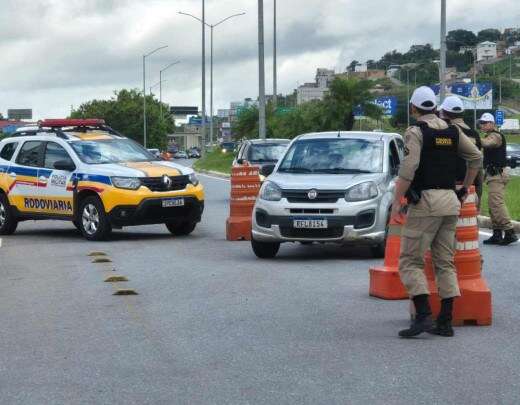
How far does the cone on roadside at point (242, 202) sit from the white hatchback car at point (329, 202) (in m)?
2.57

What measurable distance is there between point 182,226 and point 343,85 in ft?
149

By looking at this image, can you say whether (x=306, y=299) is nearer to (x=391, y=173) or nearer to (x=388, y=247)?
(x=388, y=247)

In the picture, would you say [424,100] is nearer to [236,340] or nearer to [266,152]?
[236,340]

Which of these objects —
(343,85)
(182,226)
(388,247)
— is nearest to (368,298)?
(388,247)

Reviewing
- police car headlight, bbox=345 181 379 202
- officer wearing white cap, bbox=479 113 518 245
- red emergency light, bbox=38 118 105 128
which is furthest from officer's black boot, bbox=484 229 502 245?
red emergency light, bbox=38 118 105 128

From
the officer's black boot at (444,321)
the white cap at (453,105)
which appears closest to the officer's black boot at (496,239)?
the white cap at (453,105)

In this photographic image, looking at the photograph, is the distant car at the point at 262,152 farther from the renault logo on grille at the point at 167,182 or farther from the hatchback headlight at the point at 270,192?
the hatchback headlight at the point at 270,192

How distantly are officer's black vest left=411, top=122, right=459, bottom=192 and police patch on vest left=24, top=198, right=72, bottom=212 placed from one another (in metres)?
11.2

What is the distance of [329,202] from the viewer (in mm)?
15375

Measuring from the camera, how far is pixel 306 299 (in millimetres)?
11719

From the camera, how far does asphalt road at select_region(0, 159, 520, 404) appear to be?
7473 mm

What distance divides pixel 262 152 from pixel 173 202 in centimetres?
987

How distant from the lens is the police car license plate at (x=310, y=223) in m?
15.3

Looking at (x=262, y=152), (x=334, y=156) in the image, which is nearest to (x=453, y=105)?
(x=334, y=156)
